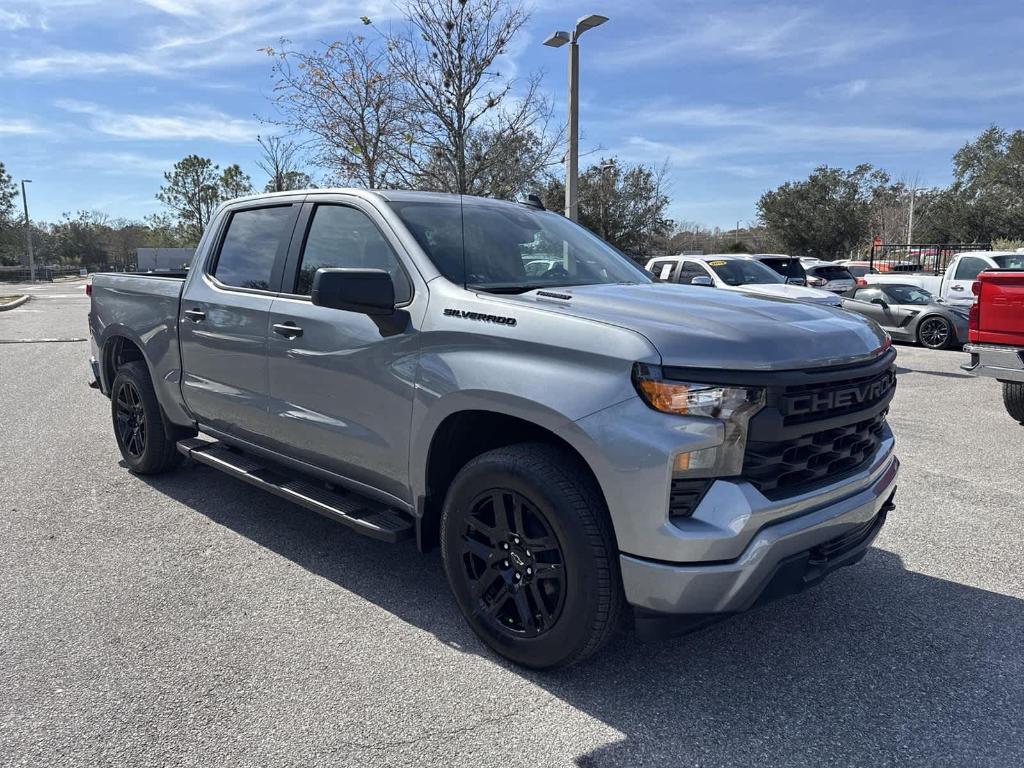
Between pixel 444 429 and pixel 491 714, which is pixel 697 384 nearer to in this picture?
pixel 444 429

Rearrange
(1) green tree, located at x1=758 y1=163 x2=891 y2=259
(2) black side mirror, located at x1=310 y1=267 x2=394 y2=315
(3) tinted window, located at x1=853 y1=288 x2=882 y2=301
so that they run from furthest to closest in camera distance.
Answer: (1) green tree, located at x1=758 y1=163 x2=891 y2=259
(3) tinted window, located at x1=853 y1=288 x2=882 y2=301
(2) black side mirror, located at x1=310 y1=267 x2=394 y2=315

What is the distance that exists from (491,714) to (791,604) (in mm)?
1619

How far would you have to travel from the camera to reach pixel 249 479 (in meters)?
4.04

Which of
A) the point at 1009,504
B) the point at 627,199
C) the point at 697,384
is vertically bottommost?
the point at 1009,504

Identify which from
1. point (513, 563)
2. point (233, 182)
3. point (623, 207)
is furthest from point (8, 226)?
point (513, 563)

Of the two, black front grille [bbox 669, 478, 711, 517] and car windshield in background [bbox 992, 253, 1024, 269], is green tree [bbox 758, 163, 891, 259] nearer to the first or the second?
car windshield in background [bbox 992, 253, 1024, 269]

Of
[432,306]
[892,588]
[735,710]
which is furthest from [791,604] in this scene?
[432,306]

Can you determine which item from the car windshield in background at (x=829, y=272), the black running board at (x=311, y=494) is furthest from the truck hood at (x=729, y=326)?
the car windshield in background at (x=829, y=272)

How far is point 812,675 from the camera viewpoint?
2932 mm

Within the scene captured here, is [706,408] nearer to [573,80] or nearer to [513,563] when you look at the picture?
[513,563]

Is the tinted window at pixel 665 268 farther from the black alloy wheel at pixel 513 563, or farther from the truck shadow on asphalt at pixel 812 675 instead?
the black alloy wheel at pixel 513 563

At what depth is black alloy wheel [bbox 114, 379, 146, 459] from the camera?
17.3 feet

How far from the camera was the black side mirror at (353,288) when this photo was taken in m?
3.01

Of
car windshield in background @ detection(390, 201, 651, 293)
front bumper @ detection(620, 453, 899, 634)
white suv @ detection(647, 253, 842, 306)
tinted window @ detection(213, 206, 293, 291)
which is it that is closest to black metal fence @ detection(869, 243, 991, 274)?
white suv @ detection(647, 253, 842, 306)
